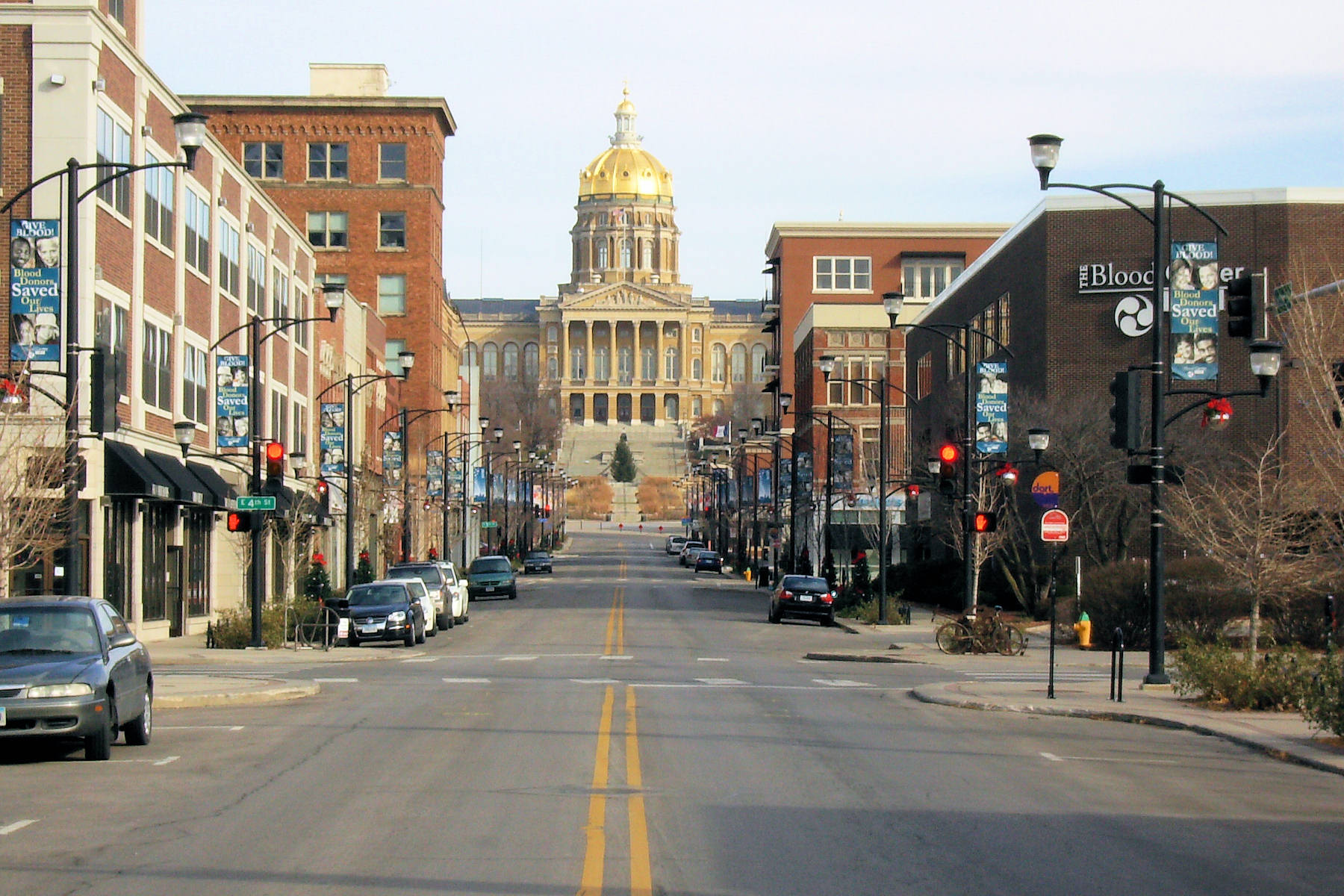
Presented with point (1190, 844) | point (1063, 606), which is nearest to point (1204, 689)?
point (1190, 844)

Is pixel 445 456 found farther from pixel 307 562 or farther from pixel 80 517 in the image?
pixel 80 517

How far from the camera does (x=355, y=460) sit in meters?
67.1

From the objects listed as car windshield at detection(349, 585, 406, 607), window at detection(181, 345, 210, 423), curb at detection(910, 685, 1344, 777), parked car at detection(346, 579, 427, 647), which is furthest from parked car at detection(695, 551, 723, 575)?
curb at detection(910, 685, 1344, 777)

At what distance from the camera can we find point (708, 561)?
95688mm

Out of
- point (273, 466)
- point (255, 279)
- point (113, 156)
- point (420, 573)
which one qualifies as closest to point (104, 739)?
point (273, 466)

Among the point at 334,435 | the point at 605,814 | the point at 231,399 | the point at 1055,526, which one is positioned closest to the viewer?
the point at 605,814

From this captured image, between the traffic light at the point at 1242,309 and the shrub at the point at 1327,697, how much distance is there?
4.70m

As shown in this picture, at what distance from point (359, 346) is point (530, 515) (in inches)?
1753

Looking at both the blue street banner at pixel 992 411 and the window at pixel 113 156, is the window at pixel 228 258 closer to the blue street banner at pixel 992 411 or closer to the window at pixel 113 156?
the window at pixel 113 156

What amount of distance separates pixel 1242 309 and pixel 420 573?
93.0 feet

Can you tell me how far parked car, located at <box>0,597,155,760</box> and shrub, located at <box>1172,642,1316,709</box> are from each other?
12.5 meters

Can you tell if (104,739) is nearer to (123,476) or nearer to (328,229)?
(123,476)

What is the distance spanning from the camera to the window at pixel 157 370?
3894 centimetres

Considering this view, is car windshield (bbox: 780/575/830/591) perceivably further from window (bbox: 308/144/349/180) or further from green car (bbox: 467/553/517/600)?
window (bbox: 308/144/349/180)
